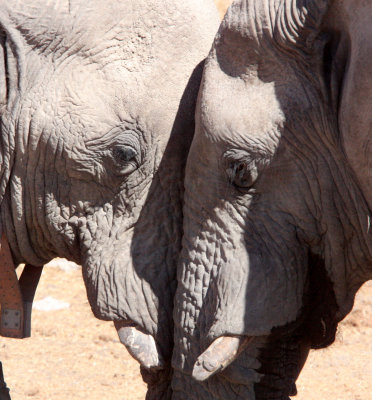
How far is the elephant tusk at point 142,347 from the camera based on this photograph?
2.69 meters

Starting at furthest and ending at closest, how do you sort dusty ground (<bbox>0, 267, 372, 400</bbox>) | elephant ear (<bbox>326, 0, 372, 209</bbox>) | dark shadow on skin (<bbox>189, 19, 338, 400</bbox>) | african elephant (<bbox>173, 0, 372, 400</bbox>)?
dusty ground (<bbox>0, 267, 372, 400</bbox>), dark shadow on skin (<bbox>189, 19, 338, 400</bbox>), african elephant (<bbox>173, 0, 372, 400</bbox>), elephant ear (<bbox>326, 0, 372, 209</bbox>)

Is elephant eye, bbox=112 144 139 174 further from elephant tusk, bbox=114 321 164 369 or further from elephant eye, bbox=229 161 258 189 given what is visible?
elephant tusk, bbox=114 321 164 369

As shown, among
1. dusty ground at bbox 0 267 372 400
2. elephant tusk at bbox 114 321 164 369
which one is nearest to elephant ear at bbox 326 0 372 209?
elephant tusk at bbox 114 321 164 369

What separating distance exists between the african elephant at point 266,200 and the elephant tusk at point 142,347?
0.06 metres

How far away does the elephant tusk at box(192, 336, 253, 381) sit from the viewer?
8.21 feet

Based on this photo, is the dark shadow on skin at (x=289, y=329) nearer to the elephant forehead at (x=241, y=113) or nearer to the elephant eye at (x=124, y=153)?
the elephant forehead at (x=241, y=113)

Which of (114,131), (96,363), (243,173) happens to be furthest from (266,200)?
(96,363)

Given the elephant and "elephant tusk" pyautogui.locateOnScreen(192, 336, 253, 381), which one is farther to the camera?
the elephant

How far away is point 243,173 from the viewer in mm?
2506

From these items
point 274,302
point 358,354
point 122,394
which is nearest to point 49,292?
point 122,394

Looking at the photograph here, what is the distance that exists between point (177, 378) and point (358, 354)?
5.92ft

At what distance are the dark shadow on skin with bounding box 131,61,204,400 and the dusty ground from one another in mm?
1236

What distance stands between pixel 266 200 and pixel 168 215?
0.33 metres

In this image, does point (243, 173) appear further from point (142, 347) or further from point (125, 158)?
point (142, 347)
